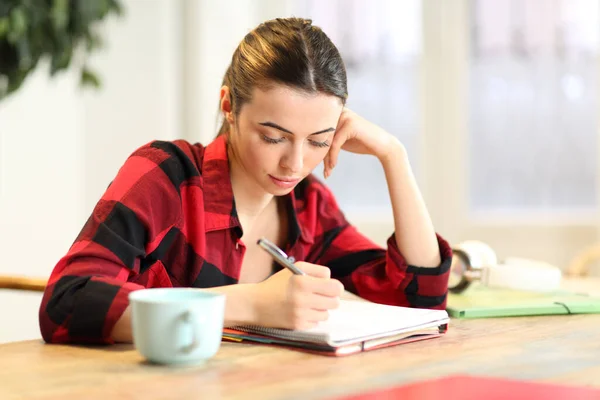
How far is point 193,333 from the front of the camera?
34.4 inches

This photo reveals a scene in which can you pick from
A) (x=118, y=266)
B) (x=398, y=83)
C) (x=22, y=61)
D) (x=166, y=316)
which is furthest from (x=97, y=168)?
(x=166, y=316)

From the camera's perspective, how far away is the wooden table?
793 millimetres

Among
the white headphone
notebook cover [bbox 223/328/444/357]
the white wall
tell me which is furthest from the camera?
the white wall

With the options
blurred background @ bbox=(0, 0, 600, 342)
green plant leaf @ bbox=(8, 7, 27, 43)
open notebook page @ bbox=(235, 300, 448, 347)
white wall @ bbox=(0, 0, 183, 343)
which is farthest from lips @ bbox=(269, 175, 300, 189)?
white wall @ bbox=(0, 0, 183, 343)

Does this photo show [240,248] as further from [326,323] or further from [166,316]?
[166,316]

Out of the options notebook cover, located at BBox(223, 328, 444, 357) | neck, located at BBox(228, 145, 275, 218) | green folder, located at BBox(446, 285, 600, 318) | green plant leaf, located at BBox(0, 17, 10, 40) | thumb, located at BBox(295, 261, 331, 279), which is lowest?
green folder, located at BBox(446, 285, 600, 318)

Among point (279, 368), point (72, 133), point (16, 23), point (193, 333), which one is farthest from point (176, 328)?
point (72, 133)

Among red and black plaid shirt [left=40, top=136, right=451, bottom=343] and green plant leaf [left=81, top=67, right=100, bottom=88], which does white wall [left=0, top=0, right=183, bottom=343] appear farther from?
red and black plaid shirt [left=40, top=136, right=451, bottom=343]

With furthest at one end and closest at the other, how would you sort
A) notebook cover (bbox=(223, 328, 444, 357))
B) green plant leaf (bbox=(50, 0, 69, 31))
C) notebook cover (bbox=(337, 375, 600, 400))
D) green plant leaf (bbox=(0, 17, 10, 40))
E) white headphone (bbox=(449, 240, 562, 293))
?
1. green plant leaf (bbox=(50, 0, 69, 31))
2. green plant leaf (bbox=(0, 17, 10, 40))
3. white headphone (bbox=(449, 240, 562, 293))
4. notebook cover (bbox=(223, 328, 444, 357))
5. notebook cover (bbox=(337, 375, 600, 400))

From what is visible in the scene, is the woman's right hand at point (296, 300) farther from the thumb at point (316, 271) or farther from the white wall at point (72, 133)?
the white wall at point (72, 133)

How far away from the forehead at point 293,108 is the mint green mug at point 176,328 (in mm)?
401

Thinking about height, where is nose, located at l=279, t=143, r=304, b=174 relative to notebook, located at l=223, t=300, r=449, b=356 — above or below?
above

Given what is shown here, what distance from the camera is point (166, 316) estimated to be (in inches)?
34.1

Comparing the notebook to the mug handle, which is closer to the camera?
the mug handle
